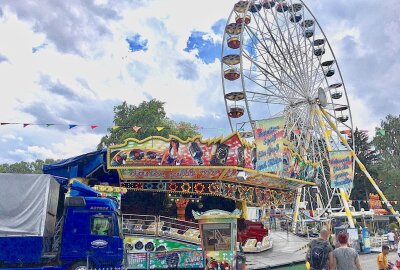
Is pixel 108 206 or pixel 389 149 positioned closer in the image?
pixel 108 206

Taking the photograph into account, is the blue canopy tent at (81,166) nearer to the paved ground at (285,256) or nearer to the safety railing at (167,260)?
the safety railing at (167,260)

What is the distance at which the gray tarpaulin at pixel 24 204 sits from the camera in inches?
444

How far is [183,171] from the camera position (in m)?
20.2

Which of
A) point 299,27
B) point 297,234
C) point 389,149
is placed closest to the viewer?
point 297,234

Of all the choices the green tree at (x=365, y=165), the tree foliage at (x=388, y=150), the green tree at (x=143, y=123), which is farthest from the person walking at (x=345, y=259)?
the tree foliage at (x=388, y=150)

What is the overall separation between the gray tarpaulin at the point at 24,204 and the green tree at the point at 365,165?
1617 inches

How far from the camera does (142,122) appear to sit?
165ft

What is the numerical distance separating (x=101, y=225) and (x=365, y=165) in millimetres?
44585

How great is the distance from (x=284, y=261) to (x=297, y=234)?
11.0 meters

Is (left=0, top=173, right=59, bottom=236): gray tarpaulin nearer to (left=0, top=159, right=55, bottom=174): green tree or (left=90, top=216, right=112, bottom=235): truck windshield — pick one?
(left=90, top=216, right=112, bottom=235): truck windshield

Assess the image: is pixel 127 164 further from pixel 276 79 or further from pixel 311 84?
pixel 311 84

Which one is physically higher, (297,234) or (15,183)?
(15,183)

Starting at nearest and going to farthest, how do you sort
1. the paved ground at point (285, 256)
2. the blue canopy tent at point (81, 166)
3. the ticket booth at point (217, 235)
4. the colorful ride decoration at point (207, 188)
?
1. the ticket booth at point (217, 235)
2. the paved ground at point (285, 256)
3. the blue canopy tent at point (81, 166)
4. the colorful ride decoration at point (207, 188)

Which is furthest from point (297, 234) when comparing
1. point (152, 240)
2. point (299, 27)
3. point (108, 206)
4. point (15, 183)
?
point (15, 183)
